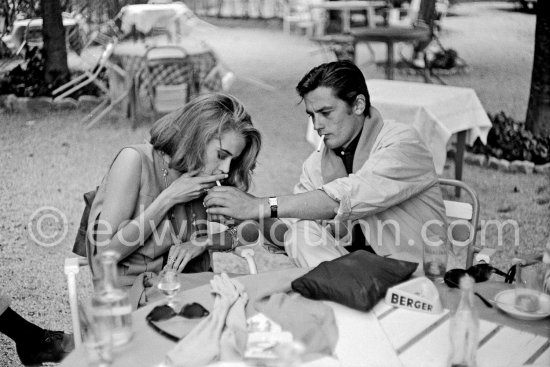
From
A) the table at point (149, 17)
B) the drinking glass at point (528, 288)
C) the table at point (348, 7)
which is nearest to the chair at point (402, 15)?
the table at point (348, 7)

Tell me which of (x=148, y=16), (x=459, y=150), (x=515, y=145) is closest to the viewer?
(x=459, y=150)

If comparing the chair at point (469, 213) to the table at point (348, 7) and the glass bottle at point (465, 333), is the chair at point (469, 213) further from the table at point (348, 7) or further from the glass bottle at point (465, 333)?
the table at point (348, 7)

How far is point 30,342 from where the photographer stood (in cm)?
272

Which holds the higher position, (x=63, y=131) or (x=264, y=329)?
(x=264, y=329)

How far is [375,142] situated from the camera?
274cm

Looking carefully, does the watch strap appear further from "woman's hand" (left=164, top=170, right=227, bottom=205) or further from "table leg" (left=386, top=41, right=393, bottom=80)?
"table leg" (left=386, top=41, right=393, bottom=80)

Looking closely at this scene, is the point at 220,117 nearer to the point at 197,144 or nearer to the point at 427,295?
the point at 197,144

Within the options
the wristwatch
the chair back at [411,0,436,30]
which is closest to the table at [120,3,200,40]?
the chair back at [411,0,436,30]

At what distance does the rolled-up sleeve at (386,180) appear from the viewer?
2.50 m

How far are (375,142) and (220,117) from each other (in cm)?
64

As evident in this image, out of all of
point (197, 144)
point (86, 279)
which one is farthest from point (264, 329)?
point (86, 279)

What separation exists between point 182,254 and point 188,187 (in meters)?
0.24

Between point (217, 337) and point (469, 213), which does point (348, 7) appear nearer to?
point (469, 213)

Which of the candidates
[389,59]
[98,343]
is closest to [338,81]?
[98,343]
